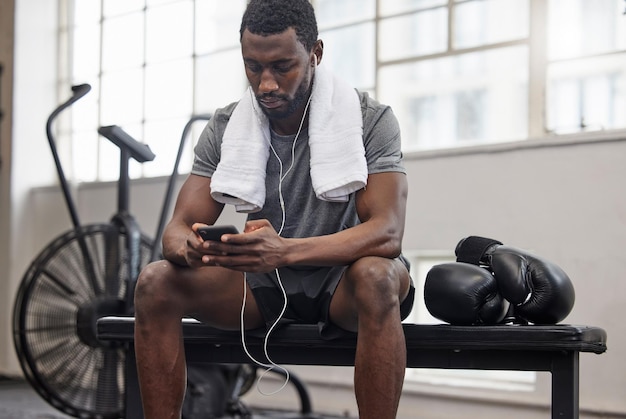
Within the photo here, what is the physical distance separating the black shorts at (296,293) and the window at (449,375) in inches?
56.4

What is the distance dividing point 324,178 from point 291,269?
0.78 ft

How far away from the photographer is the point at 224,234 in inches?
68.4

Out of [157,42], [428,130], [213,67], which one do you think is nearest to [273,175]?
[428,130]

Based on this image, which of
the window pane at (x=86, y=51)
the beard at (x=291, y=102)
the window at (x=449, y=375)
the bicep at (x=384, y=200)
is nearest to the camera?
the bicep at (x=384, y=200)

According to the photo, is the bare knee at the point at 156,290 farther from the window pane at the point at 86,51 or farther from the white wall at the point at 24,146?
the window pane at the point at 86,51

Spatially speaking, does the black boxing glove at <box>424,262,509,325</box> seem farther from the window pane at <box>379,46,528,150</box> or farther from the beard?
the window pane at <box>379,46,528,150</box>

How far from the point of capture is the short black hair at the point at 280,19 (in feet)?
6.34

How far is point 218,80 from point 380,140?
105 inches

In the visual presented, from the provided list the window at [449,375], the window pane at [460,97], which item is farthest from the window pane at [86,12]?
the window at [449,375]

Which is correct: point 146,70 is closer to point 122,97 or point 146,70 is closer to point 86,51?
point 122,97

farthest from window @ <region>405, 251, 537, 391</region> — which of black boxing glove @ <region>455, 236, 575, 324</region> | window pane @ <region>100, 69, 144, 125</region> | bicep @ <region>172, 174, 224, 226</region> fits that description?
window pane @ <region>100, 69, 144, 125</region>

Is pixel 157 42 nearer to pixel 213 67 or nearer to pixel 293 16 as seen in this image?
pixel 213 67

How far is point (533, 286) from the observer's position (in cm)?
195

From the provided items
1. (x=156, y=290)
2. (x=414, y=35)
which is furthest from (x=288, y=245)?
(x=414, y=35)
